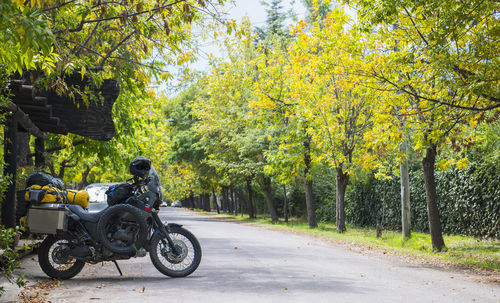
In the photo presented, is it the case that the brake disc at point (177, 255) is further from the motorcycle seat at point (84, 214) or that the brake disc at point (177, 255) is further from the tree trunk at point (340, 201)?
the tree trunk at point (340, 201)

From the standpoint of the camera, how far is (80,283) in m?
8.47

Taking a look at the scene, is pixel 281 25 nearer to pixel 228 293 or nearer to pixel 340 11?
pixel 340 11

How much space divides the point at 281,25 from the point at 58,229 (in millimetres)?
54992

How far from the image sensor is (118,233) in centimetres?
853

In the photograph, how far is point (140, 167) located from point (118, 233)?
1151mm

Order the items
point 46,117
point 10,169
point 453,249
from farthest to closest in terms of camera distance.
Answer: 1. point 453,249
2. point 46,117
3. point 10,169

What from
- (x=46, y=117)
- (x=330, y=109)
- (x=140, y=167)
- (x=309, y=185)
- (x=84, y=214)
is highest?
(x=330, y=109)

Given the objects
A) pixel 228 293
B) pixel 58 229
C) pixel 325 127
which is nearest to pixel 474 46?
pixel 228 293

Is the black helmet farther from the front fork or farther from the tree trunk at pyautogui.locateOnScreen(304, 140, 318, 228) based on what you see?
the tree trunk at pyautogui.locateOnScreen(304, 140, 318, 228)

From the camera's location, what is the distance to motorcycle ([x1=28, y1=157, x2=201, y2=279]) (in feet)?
27.9

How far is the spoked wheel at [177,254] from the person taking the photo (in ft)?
29.0

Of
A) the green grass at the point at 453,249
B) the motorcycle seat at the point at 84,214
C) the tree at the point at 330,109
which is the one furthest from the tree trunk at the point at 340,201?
the motorcycle seat at the point at 84,214

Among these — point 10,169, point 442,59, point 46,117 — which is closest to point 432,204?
point 442,59

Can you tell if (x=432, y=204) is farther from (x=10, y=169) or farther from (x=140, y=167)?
(x=10, y=169)
